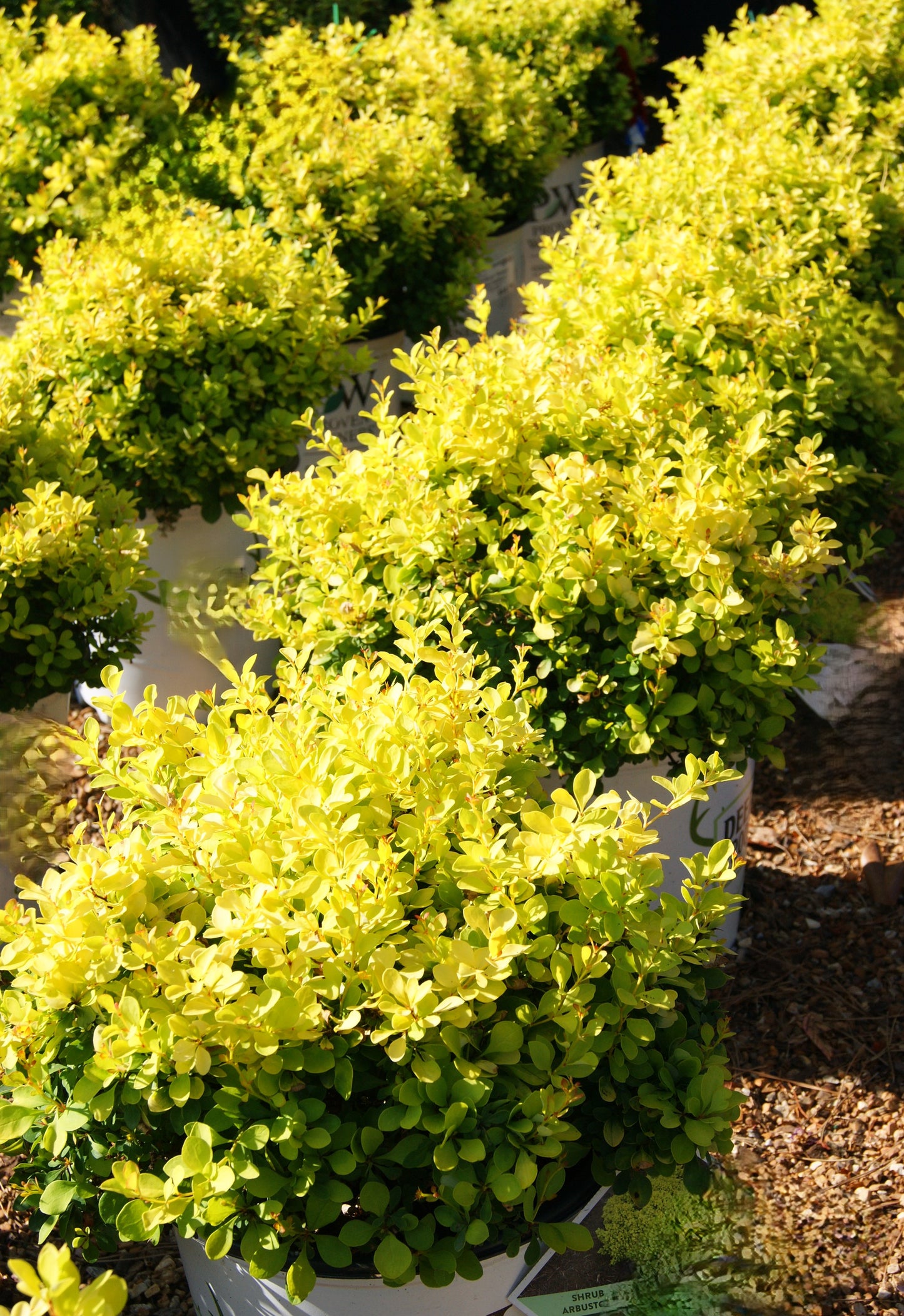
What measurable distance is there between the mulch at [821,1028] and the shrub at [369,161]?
190cm

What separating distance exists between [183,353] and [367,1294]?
249 cm

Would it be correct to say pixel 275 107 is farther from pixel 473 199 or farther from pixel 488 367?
pixel 488 367

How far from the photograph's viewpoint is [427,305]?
4219 mm

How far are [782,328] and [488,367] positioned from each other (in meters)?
0.81

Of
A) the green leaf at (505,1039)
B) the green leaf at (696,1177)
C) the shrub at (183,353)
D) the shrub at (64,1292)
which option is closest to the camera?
the shrub at (64,1292)

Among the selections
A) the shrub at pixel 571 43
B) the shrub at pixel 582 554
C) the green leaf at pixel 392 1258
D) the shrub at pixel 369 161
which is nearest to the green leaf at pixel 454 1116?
the green leaf at pixel 392 1258

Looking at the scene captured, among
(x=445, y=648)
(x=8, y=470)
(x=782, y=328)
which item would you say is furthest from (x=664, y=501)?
(x=8, y=470)

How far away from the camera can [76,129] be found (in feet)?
14.0

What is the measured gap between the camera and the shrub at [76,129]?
406cm

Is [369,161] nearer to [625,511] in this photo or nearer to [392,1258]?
[625,511]

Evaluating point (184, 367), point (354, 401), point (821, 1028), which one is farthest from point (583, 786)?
point (354, 401)

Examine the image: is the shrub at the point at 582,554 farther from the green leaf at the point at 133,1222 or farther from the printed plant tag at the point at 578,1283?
the green leaf at the point at 133,1222

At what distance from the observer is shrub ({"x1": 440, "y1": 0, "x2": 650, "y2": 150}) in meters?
5.52

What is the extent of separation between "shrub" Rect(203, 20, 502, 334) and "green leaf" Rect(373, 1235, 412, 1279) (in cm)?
305
